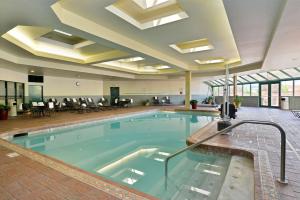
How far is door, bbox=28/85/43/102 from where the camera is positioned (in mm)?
10811

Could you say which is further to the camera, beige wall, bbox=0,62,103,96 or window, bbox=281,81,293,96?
window, bbox=281,81,293,96

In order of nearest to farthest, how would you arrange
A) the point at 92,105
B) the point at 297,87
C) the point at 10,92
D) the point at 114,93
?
the point at 10,92 → the point at 297,87 → the point at 92,105 → the point at 114,93

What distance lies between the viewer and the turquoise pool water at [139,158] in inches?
117

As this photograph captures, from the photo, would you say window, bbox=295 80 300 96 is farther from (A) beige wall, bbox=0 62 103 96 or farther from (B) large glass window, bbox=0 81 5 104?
(B) large glass window, bbox=0 81 5 104

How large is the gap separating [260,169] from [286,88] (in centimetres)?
1226

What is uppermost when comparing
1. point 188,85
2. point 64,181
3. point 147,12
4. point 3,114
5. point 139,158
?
point 147,12

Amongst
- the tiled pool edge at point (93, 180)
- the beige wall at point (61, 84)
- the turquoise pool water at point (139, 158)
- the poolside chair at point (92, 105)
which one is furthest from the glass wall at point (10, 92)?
the tiled pool edge at point (93, 180)

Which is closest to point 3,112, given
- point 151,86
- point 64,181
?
point 64,181

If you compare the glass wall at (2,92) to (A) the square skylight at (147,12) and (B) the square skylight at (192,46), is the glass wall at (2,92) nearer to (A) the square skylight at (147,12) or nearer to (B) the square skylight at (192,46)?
(A) the square skylight at (147,12)

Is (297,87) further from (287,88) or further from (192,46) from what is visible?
(192,46)

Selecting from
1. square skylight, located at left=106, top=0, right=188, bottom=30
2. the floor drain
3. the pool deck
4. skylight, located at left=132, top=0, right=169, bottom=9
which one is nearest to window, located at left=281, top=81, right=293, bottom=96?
the pool deck

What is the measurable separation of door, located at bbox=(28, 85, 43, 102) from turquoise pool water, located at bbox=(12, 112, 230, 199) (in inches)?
226

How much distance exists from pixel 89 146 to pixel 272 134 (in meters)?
5.19

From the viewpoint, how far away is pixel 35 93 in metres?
11.0
